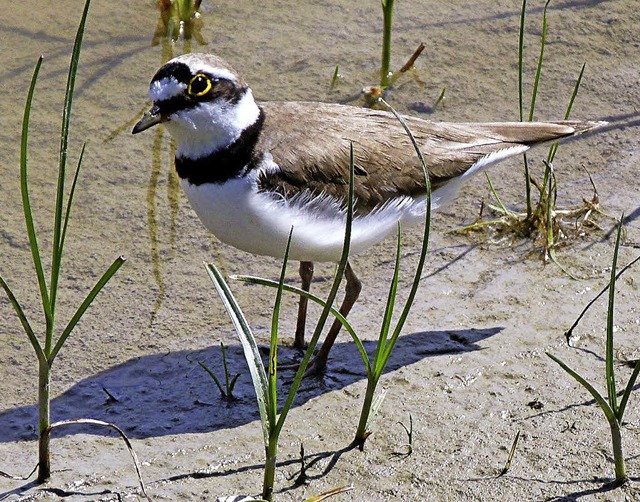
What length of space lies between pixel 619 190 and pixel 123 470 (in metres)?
3.63

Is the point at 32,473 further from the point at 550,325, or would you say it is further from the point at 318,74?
the point at 318,74

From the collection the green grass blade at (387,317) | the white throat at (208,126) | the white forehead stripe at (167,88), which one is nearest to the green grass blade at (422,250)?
the green grass blade at (387,317)

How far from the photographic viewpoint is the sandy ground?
411 centimetres

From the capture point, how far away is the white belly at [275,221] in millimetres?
4645

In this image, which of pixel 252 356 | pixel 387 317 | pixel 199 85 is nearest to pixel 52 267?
pixel 252 356

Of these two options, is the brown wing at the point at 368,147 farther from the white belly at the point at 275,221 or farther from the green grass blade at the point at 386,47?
the green grass blade at the point at 386,47

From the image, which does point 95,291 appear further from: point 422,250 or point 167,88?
point 167,88

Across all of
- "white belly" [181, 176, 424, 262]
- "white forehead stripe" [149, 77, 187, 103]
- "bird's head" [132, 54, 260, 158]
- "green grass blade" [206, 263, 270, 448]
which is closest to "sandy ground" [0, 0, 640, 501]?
"green grass blade" [206, 263, 270, 448]

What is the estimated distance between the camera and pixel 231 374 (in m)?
4.98

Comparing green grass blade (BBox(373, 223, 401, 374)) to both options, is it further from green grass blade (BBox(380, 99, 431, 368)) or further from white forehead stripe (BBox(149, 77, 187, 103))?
white forehead stripe (BBox(149, 77, 187, 103))

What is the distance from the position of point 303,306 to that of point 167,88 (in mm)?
1270

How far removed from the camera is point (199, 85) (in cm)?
476

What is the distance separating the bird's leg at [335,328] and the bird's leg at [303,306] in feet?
0.54

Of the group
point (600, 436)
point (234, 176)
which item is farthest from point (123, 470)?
point (600, 436)
